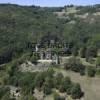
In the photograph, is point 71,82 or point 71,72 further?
point 71,72

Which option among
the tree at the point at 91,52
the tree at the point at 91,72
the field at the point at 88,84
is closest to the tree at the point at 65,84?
the field at the point at 88,84

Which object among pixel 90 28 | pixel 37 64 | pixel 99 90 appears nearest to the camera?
pixel 99 90

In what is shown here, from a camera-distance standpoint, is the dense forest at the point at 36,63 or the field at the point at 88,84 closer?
the field at the point at 88,84

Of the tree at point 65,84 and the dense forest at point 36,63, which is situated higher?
the tree at point 65,84

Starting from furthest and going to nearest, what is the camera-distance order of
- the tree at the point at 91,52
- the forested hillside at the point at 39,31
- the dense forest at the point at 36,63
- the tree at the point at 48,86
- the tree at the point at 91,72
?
the forested hillside at the point at 39,31
the tree at the point at 91,52
the tree at the point at 91,72
the dense forest at the point at 36,63
the tree at the point at 48,86

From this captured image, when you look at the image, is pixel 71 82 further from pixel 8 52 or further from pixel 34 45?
pixel 34 45

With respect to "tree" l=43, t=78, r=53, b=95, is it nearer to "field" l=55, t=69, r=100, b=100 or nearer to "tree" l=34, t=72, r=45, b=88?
"tree" l=34, t=72, r=45, b=88

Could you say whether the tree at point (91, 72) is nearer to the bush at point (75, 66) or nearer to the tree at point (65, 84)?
the bush at point (75, 66)

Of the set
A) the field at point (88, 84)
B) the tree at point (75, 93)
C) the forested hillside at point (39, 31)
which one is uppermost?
the tree at point (75, 93)

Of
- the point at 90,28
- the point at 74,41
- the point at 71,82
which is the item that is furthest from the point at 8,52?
the point at 90,28

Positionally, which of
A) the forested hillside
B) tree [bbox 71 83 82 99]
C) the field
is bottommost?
the forested hillside

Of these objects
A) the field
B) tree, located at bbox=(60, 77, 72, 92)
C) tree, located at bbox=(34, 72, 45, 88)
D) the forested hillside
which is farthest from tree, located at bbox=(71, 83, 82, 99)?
the forested hillside
